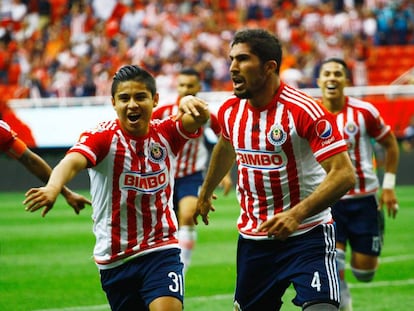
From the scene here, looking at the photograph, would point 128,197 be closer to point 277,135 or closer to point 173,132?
point 173,132

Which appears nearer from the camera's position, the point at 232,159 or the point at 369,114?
the point at 232,159

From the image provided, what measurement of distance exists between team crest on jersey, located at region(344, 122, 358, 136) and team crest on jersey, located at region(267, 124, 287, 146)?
3.10m

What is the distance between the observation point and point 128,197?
6.17 metres

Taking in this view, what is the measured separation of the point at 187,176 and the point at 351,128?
2.67m

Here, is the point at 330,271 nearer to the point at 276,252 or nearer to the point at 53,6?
the point at 276,252

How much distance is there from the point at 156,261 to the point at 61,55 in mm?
22303

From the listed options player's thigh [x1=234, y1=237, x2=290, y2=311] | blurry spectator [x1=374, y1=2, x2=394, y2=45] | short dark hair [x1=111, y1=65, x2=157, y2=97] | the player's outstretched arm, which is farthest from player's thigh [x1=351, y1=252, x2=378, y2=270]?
blurry spectator [x1=374, y1=2, x2=394, y2=45]

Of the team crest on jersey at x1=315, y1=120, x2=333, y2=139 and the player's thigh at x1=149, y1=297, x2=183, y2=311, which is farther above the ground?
the team crest on jersey at x1=315, y1=120, x2=333, y2=139

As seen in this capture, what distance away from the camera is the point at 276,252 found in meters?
6.16

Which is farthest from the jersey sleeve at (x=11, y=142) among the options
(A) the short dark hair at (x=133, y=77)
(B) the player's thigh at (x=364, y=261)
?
(B) the player's thigh at (x=364, y=261)

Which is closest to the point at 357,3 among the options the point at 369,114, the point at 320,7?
the point at 320,7

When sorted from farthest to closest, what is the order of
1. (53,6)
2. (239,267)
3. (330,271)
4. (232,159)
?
(53,6)
(232,159)
(239,267)
(330,271)

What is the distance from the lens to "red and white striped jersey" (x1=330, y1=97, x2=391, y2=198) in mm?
9031

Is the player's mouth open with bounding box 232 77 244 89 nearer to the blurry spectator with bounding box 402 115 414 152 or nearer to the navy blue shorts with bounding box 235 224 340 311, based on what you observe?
the navy blue shorts with bounding box 235 224 340 311
